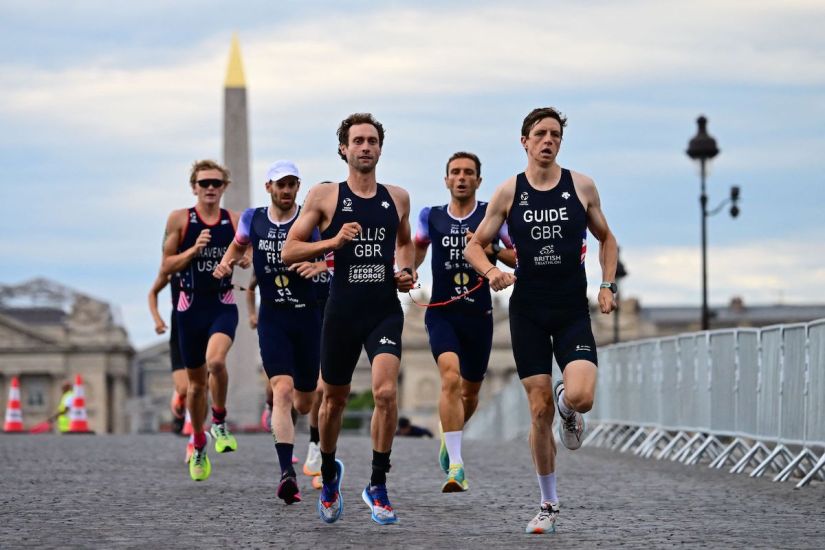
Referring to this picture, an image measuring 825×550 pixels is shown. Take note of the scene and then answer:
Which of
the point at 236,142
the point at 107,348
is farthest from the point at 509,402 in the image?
the point at 107,348

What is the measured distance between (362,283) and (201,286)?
4943 millimetres

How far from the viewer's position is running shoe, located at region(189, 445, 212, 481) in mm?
16125

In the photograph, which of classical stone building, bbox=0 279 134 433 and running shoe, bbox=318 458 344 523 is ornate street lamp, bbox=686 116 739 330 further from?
classical stone building, bbox=0 279 134 433

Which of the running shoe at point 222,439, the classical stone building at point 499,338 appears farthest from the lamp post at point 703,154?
the classical stone building at point 499,338

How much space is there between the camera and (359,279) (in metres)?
11.4

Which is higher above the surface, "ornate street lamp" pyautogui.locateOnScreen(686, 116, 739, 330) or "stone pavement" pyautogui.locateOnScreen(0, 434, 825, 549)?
"ornate street lamp" pyautogui.locateOnScreen(686, 116, 739, 330)

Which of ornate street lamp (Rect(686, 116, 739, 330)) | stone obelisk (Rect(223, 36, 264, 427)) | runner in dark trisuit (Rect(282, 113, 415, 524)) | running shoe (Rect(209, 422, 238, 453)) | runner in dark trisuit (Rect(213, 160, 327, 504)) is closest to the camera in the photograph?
runner in dark trisuit (Rect(282, 113, 415, 524))

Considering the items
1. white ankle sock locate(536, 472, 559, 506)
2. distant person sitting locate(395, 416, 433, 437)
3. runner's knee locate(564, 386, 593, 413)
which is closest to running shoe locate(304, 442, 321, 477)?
white ankle sock locate(536, 472, 559, 506)

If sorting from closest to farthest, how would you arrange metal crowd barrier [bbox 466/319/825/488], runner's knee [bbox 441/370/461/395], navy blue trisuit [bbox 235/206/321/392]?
navy blue trisuit [bbox 235/206/321/392] → runner's knee [bbox 441/370/461/395] → metal crowd barrier [bbox 466/319/825/488]

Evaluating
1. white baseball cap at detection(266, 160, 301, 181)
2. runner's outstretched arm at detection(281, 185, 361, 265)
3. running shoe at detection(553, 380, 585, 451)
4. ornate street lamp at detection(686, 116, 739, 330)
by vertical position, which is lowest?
running shoe at detection(553, 380, 585, 451)

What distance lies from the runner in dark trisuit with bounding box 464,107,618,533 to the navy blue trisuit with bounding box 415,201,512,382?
3483 mm

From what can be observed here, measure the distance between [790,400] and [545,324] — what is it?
7440mm

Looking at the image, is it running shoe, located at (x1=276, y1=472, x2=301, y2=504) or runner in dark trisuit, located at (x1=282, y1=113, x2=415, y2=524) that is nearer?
runner in dark trisuit, located at (x1=282, y1=113, x2=415, y2=524)

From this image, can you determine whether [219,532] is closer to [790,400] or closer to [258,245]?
[258,245]
